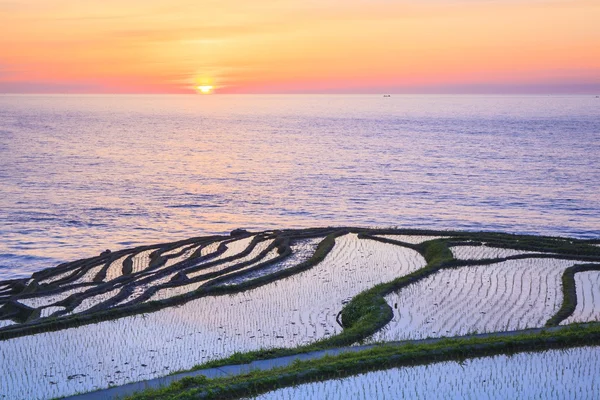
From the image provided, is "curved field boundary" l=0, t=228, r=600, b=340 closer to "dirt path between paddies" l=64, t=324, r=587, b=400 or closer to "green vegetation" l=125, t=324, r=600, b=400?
"dirt path between paddies" l=64, t=324, r=587, b=400

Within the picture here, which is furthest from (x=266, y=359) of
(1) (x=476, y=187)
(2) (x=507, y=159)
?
(2) (x=507, y=159)

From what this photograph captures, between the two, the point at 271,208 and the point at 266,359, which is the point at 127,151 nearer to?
the point at 271,208

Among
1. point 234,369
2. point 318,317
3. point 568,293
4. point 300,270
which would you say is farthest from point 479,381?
point 300,270

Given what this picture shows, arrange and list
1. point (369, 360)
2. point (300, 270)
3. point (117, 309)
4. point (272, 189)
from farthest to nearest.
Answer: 1. point (272, 189)
2. point (300, 270)
3. point (117, 309)
4. point (369, 360)

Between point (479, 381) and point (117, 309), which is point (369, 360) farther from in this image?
point (117, 309)

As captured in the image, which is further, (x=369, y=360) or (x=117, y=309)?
(x=117, y=309)

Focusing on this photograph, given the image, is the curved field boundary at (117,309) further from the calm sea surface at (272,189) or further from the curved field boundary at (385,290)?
the calm sea surface at (272,189)
